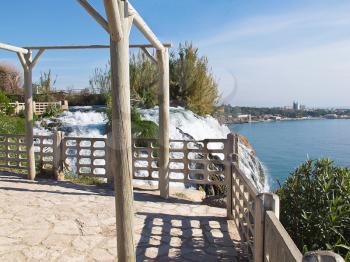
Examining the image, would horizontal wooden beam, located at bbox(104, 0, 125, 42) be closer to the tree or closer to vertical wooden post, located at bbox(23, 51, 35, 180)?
vertical wooden post, located at bbox(23, 51, 35, 180)

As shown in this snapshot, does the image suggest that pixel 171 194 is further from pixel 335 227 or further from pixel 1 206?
pixel 335 227

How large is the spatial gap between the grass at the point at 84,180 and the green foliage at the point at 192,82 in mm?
7716

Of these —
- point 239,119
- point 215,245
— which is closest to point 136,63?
point 239,119

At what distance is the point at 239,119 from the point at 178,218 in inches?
492

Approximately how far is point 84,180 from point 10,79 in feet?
56.5

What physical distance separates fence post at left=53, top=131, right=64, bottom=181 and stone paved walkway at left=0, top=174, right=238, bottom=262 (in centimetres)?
86

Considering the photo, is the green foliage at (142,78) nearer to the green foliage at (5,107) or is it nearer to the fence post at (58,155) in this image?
the green foliage at (5,107)

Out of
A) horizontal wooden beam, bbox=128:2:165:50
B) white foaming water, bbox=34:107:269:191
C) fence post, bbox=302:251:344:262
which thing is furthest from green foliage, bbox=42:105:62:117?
fence post, bbox=302:251:344:262

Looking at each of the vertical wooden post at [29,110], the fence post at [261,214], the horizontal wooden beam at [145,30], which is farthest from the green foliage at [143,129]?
the fence post at [261,214]

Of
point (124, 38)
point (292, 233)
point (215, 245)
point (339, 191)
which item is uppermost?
point (124, 38)

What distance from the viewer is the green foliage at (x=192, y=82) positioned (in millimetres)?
14914

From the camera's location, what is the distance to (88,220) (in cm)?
480

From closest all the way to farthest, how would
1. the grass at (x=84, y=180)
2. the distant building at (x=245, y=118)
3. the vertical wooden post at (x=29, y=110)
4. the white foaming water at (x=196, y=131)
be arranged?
the vertical wooden post at (x=29, y=110) < the grass at (x=84, y=180) < the white foaming water at (x=196, y=131) < the distant building at (x=245, y=118)

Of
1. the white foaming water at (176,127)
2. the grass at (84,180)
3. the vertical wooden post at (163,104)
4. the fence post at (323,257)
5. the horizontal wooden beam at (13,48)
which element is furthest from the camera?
the white foaming water at (176,127)
